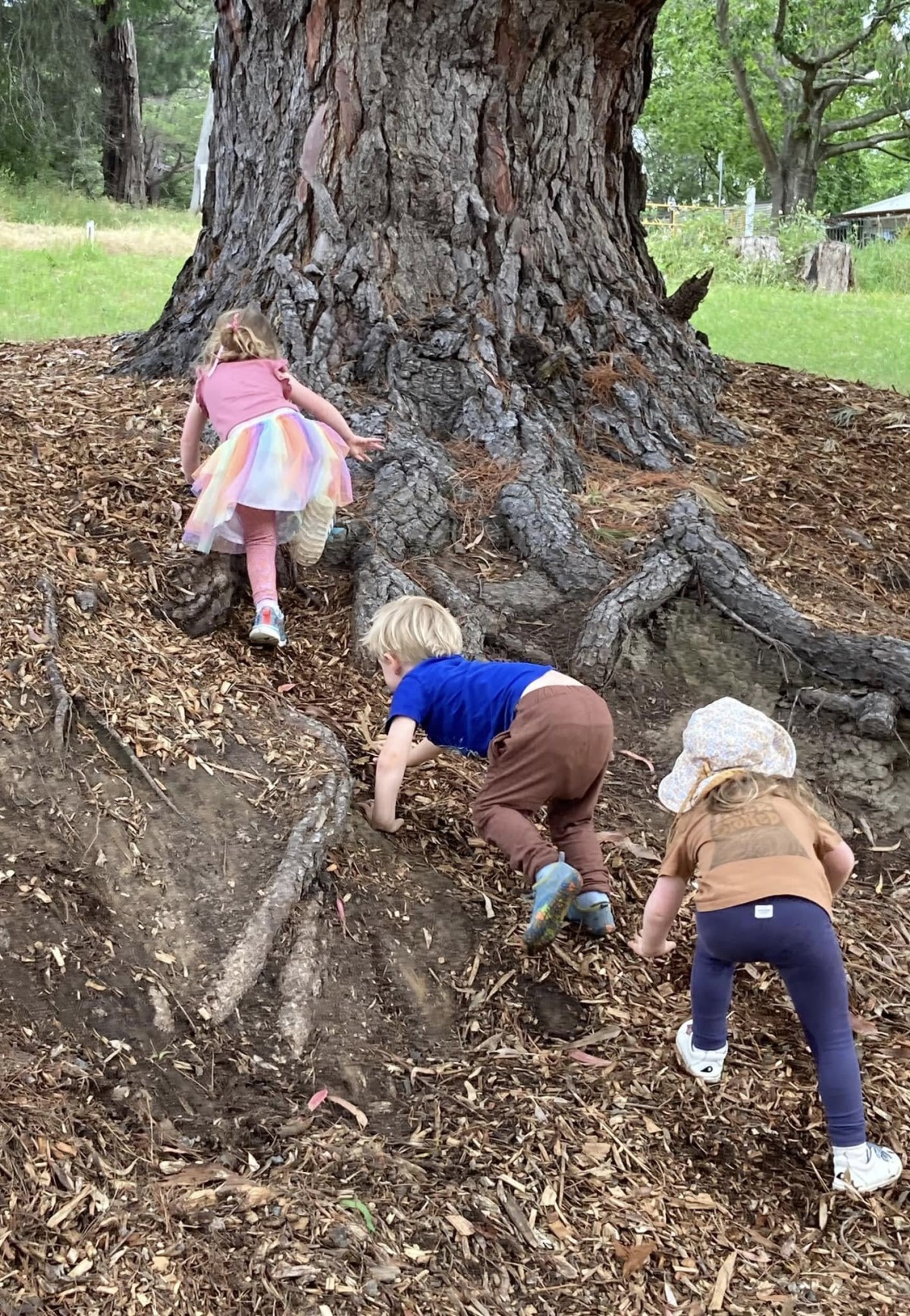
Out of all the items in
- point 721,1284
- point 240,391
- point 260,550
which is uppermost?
point 240,391

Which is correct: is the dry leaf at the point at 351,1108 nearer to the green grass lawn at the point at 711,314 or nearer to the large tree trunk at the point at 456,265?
the large tree trunk at the point at 456,265

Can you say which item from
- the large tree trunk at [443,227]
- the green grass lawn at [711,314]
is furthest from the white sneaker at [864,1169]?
the green grass lawn at [711,314]

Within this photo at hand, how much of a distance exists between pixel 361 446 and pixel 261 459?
49cm

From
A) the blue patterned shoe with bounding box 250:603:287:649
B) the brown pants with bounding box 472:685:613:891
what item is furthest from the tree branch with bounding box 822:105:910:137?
the brown pants with bounding box 472:685:613:891

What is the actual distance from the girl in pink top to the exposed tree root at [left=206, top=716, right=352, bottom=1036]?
69 centimetres

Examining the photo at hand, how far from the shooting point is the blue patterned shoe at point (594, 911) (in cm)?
339

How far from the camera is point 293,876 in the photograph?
10.4 feet

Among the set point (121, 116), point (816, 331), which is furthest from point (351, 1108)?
point (121, 116)

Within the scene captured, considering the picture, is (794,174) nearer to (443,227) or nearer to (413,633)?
(443,227)

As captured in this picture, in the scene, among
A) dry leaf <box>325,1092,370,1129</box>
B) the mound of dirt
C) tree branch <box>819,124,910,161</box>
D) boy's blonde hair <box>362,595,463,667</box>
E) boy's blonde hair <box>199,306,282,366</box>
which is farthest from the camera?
tree branch <box>819,124,910,161</box>

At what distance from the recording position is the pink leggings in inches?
163

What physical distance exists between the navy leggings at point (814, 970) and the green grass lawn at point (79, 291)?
639cm

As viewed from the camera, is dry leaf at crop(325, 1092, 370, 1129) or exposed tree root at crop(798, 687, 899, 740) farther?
exposed tree root at crop(798, 687, 899, 740)

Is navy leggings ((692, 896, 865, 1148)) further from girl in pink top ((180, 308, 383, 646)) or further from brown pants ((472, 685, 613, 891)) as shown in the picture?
girl in pink top ((180, 308, 383, 646))
